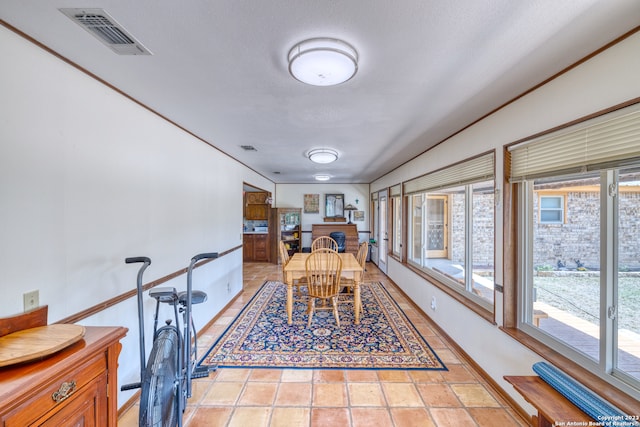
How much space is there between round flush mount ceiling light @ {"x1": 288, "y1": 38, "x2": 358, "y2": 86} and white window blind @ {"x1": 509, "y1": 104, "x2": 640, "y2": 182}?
4.45 ft

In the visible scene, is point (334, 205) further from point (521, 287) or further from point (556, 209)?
point (556, 209)

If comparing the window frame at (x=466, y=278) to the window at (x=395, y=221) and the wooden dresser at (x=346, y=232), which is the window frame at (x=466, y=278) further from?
the wooden dresser at (x=346, y=232)

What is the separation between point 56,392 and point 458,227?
11.5 ft

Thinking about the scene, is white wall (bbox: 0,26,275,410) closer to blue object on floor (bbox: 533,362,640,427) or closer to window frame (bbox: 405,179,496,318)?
blue object on floor (bbox: 533,362,640,427)

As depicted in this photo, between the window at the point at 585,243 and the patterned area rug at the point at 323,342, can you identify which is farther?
the patterned area rug at the point at 323,342

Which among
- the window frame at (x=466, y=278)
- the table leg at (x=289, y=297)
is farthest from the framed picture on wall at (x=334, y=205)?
the table leg at (x=289, y=297)

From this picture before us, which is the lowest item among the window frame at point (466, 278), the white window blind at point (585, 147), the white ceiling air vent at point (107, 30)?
the window frame at point (466, 278)

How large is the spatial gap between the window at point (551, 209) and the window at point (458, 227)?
1.31 ft

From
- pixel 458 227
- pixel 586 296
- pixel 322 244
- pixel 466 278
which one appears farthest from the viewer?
pixel 322 244

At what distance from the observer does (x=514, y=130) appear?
202 cm

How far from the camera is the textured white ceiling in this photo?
3.70 ft

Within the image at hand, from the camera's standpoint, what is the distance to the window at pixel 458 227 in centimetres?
251

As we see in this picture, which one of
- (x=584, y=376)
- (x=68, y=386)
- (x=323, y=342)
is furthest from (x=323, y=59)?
(x=323, y=342)

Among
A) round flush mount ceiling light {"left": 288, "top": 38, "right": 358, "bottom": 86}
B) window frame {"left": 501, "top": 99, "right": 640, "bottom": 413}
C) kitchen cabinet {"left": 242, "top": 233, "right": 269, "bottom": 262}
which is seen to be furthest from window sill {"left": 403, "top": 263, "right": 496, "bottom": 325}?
kitchen cabinet {"left": 242, "top": 233, "right": 269, "bottom": 262}
